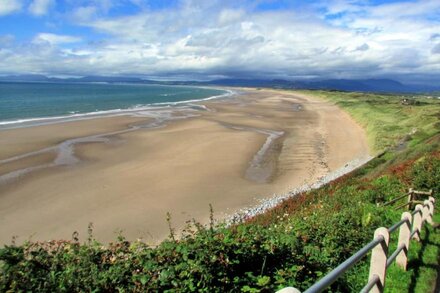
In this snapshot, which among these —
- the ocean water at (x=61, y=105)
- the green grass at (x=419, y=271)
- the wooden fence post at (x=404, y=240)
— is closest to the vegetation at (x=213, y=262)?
the green grass at (x=419, y=271)

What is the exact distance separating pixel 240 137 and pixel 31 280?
3369 cm

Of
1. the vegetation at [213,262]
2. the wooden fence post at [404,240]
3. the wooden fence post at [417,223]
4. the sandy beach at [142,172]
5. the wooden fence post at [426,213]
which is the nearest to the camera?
the vegetation at [213,262]

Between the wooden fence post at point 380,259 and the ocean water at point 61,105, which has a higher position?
the wooden fence post at point 380,259

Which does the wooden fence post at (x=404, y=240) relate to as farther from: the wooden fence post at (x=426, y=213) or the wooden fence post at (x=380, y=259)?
the wooden fence post at (x=426, y=213)

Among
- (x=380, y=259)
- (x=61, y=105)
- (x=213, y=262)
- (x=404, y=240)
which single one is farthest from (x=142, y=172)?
(x=61, y=105)

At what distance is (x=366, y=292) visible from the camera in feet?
14.4

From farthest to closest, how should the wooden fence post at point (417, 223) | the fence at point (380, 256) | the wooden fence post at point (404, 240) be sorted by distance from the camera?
the wooden fence post at point (417, 223), the wooden fence post at point (404, 240), the fence at point (380, 256)

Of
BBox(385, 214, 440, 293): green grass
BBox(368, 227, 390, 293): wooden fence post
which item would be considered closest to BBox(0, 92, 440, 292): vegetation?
BBox(385, 214, 440, 293): green grass

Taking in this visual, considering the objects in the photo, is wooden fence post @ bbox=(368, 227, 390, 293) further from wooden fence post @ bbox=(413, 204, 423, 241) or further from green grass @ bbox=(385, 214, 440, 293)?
wooden fence post @ bbox=(413, 204, 423, 241)

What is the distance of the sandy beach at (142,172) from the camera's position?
16.8 m

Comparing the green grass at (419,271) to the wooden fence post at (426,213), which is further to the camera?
the wooden fence post at (426,213)

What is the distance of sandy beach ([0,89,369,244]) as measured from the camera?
16750 mm

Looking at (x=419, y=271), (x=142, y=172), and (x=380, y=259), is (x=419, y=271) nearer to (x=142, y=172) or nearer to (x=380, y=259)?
(x=380, y=259)

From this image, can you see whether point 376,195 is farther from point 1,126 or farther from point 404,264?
point 1,126
